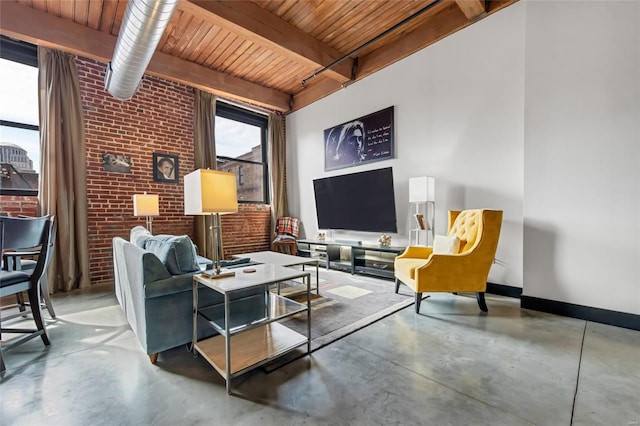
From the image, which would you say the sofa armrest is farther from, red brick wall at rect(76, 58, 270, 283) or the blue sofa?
red brick wall at rect(76, 58, 270, 283)

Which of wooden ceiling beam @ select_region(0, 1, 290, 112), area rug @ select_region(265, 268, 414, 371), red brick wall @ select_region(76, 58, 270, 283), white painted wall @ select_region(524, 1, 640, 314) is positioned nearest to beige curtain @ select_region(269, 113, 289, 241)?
wooden ceiling beam @ select_region(0, 1, 290, 112)

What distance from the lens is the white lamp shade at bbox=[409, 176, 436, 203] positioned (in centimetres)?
336

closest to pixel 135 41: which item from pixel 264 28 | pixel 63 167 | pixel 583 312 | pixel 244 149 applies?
pixel 264 28

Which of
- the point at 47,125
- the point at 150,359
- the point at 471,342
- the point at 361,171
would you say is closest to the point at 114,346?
the point at 150,359

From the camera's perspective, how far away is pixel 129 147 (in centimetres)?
398

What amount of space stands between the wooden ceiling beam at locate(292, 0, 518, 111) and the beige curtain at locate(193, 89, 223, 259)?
2098 mm

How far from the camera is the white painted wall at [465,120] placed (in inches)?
117

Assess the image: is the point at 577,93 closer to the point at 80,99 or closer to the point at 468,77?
the point at 468,77

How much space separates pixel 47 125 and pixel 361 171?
4.19m

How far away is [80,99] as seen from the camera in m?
3.54

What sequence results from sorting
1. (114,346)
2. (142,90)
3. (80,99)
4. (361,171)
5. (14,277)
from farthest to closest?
(361,171)
(142,90)
(80,99)
(114,346)
(14,277)

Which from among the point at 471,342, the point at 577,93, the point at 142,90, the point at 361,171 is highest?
the point at 142,90

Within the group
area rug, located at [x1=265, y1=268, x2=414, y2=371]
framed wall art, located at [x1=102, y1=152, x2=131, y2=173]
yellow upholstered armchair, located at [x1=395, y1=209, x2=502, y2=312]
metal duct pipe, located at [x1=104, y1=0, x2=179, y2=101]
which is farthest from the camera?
framed wall art, located at [x1=102, y1=152, x2=131, y2=173]

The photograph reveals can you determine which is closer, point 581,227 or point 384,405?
point 384,405
